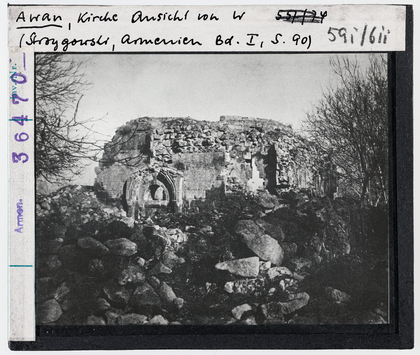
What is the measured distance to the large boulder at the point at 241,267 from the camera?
4.26m

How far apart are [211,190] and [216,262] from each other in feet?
2.25

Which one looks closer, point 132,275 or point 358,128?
point 132,275

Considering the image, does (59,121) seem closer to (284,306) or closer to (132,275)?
(132,275)

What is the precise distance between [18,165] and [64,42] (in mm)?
1266

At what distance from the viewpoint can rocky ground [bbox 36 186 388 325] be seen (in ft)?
13.9

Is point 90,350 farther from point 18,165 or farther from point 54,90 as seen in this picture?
point 54,90

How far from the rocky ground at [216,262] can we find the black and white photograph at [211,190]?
0.5 inches

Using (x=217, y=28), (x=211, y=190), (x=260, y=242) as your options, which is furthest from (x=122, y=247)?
(x=217, y=28)

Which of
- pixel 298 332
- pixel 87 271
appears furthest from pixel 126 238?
pixel 298 332

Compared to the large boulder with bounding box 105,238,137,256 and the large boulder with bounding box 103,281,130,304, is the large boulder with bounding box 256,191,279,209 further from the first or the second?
the large boulder with bounding box 103,281,130,304

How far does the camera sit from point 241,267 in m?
4.27

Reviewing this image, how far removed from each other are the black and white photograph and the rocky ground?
0.01 meters

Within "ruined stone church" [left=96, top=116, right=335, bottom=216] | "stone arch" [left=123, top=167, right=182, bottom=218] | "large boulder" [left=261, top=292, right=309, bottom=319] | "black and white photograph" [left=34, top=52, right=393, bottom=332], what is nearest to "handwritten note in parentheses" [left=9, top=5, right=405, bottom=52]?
"black and white photograph" [left=34, top=52, right=393, bottom=332]

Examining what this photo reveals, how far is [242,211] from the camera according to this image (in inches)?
170
